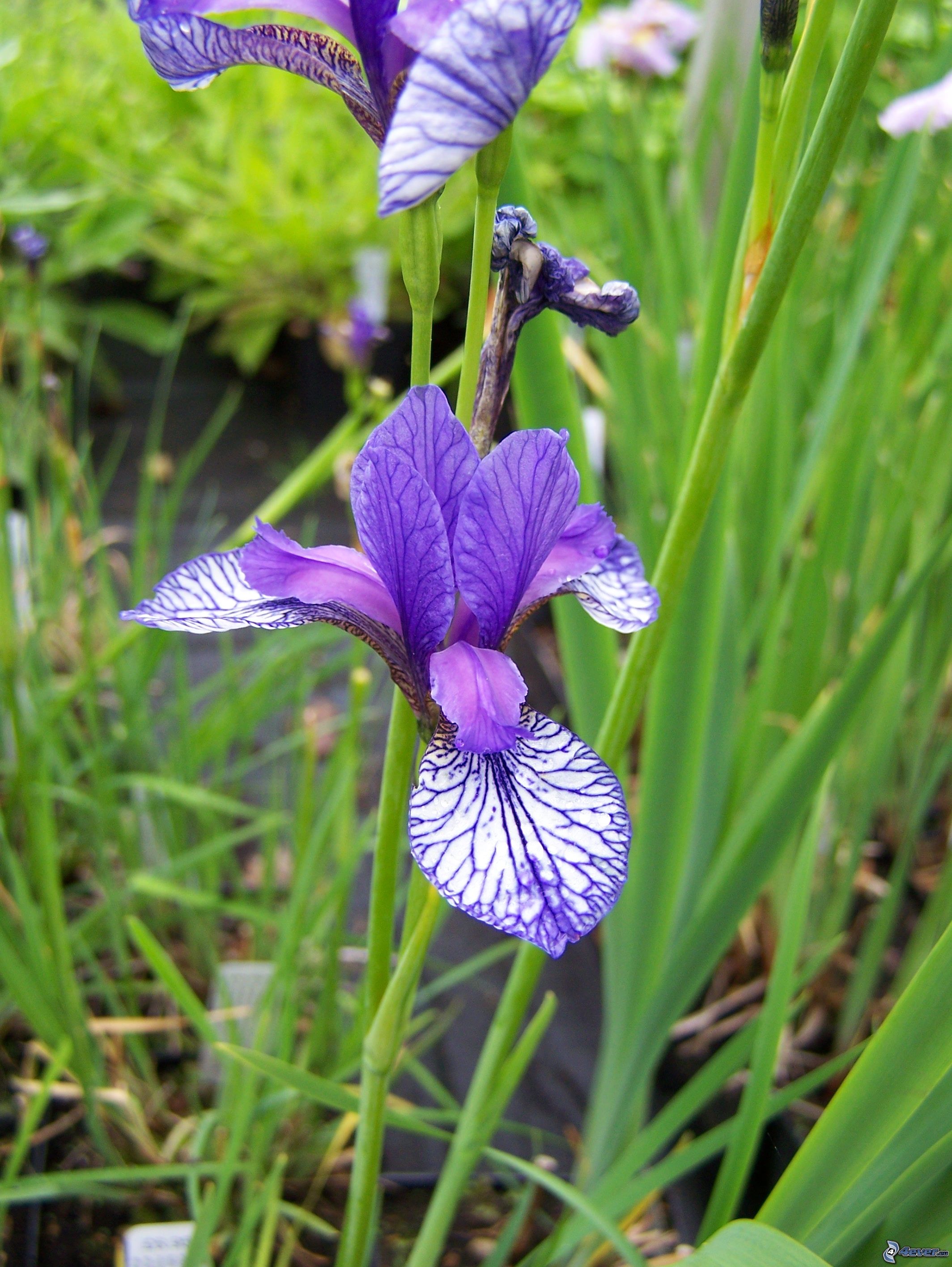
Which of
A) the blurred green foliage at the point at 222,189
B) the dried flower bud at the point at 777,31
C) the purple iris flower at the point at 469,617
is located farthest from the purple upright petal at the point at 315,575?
the blurred green foliage at the point at 222,189

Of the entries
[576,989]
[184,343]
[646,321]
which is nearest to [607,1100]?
[576,989]

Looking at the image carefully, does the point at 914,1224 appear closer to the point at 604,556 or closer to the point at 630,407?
the point at 604,556

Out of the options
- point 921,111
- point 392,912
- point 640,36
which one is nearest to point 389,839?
point 392,912

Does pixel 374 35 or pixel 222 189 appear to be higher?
pixel 222 189

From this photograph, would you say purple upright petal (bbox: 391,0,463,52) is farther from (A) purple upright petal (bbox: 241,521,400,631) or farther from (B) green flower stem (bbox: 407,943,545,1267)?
(B) green flower stem (bbox: 407,943,545,1267)

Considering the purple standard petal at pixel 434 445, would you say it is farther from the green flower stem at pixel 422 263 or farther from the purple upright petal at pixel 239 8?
the purple upright petal at pixel 239 8

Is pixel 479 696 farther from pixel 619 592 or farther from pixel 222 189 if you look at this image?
pixel 222 189

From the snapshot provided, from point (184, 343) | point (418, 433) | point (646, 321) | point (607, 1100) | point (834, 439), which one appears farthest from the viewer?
point (184, 343)
